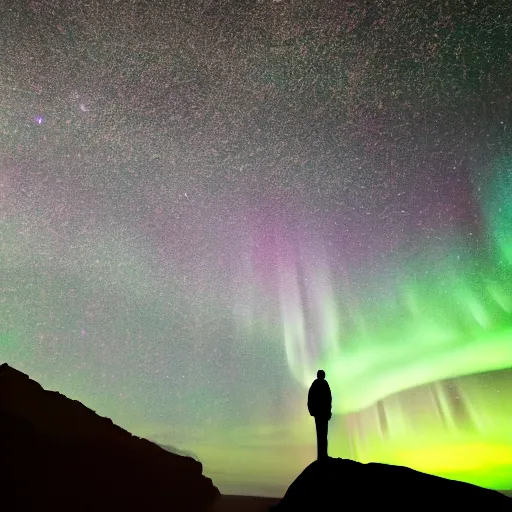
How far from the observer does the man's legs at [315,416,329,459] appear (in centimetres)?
1260

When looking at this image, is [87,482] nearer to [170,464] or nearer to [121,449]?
[121,449]

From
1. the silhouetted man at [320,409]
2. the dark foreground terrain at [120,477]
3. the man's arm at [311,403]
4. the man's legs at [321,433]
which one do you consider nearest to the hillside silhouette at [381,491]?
the dark foreground terrain at [120,477]

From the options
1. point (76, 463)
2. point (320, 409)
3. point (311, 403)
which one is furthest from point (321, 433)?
point (76, 463)

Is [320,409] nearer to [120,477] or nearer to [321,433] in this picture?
[321,433]

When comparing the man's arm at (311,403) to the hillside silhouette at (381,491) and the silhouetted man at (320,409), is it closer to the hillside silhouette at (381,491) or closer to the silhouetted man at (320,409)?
the silhouetted man at (320,409)

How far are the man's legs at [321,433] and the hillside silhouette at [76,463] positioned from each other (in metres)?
9.07

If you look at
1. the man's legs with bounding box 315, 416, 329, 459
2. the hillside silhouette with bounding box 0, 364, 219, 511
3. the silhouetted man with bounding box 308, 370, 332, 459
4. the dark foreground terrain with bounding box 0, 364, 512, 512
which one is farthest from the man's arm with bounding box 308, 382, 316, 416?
the hillside silhouette with bounding box 0, 364, 219, 511

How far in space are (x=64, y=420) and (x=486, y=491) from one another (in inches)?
872

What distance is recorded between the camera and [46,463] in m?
17.4

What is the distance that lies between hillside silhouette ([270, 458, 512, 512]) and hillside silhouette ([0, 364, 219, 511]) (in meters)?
9.56

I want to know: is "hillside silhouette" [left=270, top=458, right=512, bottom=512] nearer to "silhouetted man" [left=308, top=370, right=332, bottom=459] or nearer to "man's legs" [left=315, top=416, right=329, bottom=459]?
"man's legs" [left=315, top=416, right=329, bottom=459]

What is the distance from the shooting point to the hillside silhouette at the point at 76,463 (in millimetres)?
15570

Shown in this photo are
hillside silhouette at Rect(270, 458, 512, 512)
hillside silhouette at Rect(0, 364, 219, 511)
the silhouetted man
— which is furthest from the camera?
hillside silhouette at Rect(0, 364, 219, 511)

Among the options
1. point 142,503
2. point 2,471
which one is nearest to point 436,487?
point 142,503
